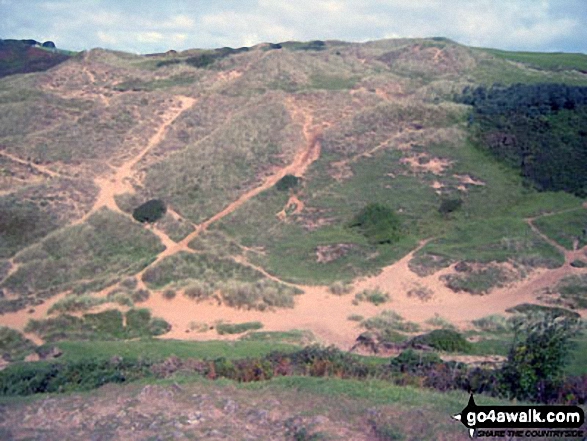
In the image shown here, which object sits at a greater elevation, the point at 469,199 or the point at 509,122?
the point at 509,122

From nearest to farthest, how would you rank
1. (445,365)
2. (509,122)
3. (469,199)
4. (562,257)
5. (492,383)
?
(492,383)
(445,365)
(562,257)
(469,199)
(509,122)

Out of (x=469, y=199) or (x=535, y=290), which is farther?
(x=469, y=199)

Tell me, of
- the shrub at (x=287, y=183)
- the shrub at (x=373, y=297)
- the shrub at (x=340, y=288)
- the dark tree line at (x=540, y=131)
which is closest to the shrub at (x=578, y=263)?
the dark tree line at (x=540, y=131)

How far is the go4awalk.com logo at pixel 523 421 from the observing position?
7629 mm

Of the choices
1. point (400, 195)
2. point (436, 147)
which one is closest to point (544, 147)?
point (436, 147)

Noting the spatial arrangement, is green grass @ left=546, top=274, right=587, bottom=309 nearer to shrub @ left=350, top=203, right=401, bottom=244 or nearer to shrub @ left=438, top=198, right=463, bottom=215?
shrub @ left=438, top=198, right=463, bottom=215

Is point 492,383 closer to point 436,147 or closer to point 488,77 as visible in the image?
point 436,147

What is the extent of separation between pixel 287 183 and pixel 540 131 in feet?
53.2

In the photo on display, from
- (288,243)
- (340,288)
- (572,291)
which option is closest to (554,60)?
(572,291)

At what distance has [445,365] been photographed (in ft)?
41.0

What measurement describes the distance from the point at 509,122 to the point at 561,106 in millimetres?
3579

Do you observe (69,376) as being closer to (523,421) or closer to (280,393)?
(280,393)

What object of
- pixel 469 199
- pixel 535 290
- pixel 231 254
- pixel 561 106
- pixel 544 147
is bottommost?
pixel 535 290

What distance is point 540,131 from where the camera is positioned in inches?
1346
